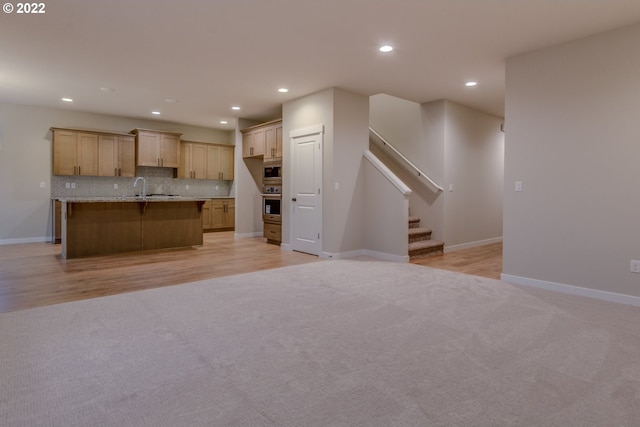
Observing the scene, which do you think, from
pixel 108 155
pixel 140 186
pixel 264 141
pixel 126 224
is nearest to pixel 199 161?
pixel 140 186

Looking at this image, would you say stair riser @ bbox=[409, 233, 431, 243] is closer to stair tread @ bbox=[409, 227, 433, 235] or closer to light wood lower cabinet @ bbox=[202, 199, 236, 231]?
stair tread @ bbox=[409, 227, 433, 235]

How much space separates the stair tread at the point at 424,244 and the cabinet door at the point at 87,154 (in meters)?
6.74

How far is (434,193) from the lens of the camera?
21.2 feet

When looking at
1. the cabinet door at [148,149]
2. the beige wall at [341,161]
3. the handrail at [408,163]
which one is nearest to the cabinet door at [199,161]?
the cabinet door at [148,149]

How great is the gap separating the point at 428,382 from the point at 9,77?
6866mm

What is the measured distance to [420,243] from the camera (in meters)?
6.08

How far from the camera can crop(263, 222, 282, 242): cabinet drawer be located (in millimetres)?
6946

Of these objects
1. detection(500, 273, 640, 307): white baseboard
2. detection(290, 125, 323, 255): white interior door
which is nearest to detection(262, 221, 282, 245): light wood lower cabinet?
detection(290, 125, 323, 255): white interior door

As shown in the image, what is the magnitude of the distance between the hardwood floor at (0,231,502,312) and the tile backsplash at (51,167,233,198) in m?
1.34

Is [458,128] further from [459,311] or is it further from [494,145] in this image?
[459,311]

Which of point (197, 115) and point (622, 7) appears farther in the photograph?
point (197, 115)

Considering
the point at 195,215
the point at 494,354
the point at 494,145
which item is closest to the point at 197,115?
the point at 195,215

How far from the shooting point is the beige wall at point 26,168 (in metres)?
6.91

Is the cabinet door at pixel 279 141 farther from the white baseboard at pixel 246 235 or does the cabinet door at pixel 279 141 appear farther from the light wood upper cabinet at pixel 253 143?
the white baseboard at pixel 246 235
